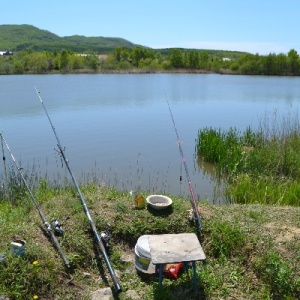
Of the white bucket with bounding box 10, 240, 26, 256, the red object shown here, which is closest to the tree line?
the white bucket with bounding box 10, 240, 26, 256

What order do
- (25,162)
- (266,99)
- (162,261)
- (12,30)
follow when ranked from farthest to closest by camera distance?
(12,30) < (266,99) < (25,162) < (162,261)

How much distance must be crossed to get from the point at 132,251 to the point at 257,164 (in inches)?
187

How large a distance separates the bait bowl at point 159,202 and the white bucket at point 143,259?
0.73 metres

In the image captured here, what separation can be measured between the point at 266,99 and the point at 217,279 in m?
21.6

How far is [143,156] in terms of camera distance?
37.0ft

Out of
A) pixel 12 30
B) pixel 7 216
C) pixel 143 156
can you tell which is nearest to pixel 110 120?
pixel 143 156

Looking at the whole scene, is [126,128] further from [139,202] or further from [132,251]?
[132,251]

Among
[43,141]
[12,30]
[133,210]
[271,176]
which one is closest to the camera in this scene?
[133,210]

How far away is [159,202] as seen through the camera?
16.9 feet

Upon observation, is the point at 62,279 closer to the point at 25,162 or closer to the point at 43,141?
the point at 25,162

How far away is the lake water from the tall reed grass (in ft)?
1.66

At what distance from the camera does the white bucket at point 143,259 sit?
4156 millimetres

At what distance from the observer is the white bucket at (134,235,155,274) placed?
164 inches

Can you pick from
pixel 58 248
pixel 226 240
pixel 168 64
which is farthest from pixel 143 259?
pixel 168 64
